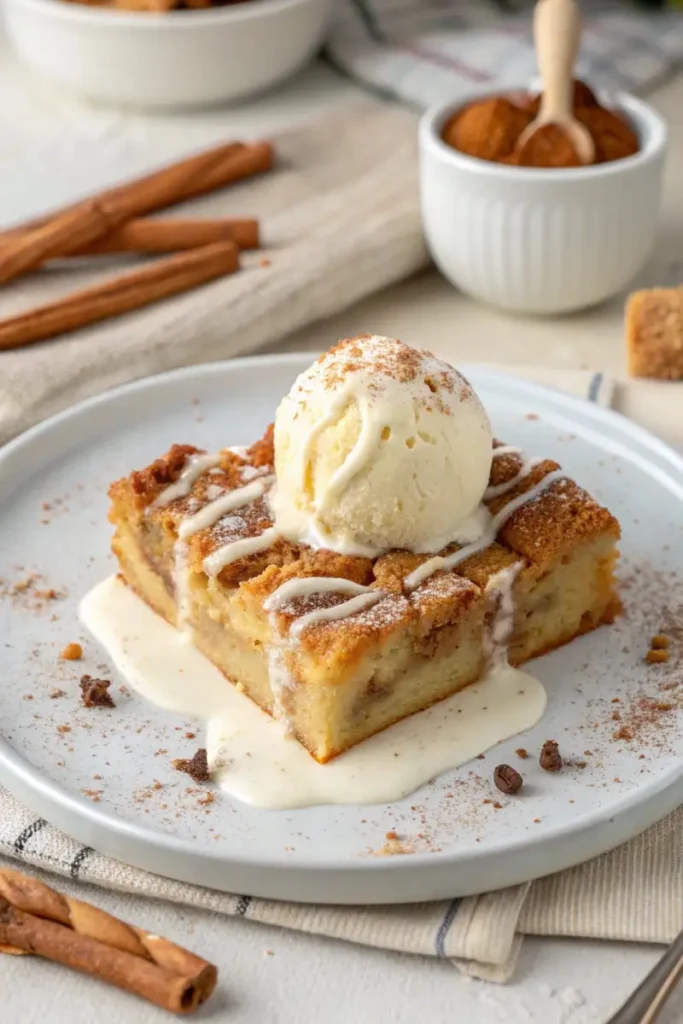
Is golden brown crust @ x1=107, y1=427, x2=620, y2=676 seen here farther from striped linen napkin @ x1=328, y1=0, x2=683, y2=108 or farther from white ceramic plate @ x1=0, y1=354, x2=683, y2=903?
striped linen napkin @ x1=328, y1=0, x2=683, y2=108

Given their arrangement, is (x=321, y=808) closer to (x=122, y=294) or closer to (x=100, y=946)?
(x=100, y=946)

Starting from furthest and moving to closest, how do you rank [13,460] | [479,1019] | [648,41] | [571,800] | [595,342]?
[648,41], [595,342], [13,460], [571,800], [479,1019]

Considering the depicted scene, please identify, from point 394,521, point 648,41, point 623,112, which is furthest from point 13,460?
point 648,41

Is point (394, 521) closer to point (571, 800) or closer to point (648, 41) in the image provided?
point (571, 800)

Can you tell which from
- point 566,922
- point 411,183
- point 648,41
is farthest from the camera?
point 648,41

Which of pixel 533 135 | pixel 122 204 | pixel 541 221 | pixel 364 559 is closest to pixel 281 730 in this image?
pixel 364 559

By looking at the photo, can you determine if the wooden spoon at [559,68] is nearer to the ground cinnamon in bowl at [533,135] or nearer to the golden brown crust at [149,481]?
the ground cinnamon in bowl at [533,135]

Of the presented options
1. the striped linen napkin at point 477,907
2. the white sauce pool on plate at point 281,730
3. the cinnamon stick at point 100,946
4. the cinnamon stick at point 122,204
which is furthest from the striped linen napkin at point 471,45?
the cinnamon stick at point 100,946

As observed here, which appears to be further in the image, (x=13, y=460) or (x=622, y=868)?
(x=13, y=460)
